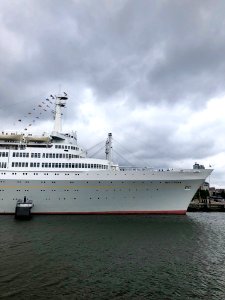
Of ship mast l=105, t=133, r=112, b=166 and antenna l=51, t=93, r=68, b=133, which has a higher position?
antenna l=51, t=93, r=68, b=133

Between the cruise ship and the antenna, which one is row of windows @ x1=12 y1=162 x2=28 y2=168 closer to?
the cruise ship

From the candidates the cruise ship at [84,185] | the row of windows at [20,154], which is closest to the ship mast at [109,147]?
the cruise ship at [84,185]

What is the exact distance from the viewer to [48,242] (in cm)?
2442

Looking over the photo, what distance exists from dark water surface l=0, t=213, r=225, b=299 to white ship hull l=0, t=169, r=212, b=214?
5.97 metres

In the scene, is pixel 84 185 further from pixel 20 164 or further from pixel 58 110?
pixel 58 110

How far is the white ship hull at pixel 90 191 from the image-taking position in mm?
38750

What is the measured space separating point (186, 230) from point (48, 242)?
52.0ft

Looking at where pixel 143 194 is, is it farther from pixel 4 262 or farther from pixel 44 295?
pixel 44 295

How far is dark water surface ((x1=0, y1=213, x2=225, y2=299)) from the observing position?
14.6m

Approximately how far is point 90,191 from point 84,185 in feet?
3.68

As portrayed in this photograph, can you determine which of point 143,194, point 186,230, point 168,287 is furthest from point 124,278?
point 143,194

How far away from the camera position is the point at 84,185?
3862cm

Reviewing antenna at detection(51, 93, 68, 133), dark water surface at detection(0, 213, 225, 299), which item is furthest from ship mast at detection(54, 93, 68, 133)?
dark water surface at detection(0, 213, 225, 299)

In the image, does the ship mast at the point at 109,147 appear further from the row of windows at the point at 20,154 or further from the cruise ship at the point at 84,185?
the row of windows at the point at 20,154
